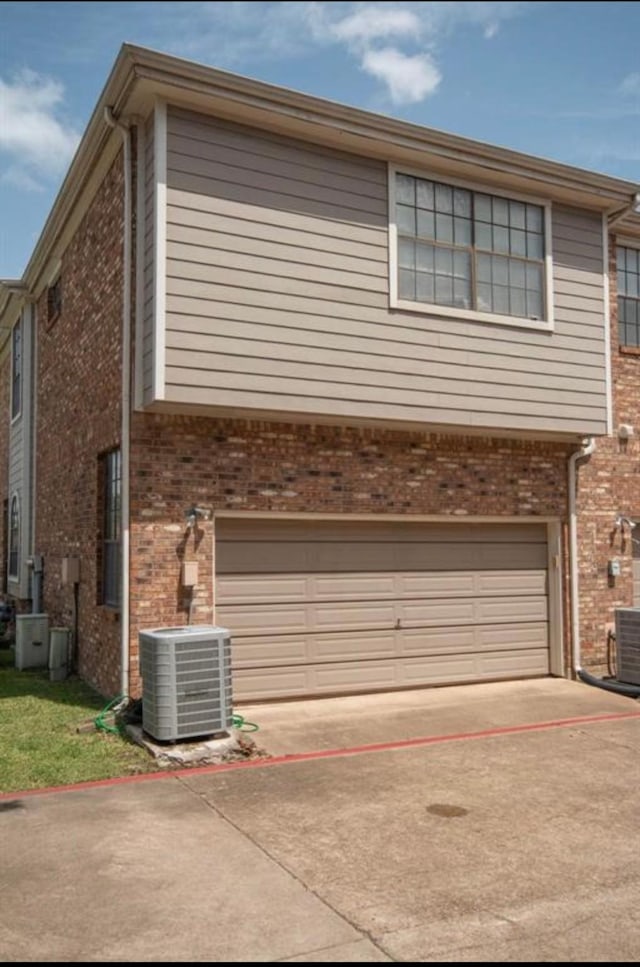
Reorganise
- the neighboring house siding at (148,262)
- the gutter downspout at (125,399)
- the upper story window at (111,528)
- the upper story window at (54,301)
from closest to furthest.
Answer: the neighboring house siding at (148,262) < the gutter downspout at (125,399) < the upper story window at (111,528) < the upper story window at (54,301)

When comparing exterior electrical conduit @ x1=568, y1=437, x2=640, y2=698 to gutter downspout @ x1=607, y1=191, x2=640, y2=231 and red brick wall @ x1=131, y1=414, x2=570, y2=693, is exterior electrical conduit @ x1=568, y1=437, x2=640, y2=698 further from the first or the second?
gutter downspout @ x1=607, y1=191, x2=640, y2=231

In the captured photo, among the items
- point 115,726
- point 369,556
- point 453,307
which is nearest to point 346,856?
point 115,726

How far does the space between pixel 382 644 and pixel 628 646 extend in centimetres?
316

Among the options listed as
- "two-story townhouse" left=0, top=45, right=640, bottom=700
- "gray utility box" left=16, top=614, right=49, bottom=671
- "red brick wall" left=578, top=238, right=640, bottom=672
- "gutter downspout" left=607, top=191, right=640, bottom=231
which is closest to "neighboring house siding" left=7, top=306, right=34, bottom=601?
"gray utility box" left=16, top=614, right=49, bottom=671

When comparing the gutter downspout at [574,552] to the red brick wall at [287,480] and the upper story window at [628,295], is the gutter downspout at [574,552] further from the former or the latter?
the upper story window at [628,295]

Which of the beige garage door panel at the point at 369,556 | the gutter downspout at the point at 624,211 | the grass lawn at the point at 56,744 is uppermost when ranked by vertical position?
the gutter downspout at the point at 624,211

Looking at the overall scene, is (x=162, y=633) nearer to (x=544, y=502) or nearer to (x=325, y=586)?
(x=325, y=586)

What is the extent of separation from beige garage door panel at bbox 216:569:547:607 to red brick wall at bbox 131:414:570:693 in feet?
1.90

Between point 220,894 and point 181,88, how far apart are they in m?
7.09

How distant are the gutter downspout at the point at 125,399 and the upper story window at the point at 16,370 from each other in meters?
8.18

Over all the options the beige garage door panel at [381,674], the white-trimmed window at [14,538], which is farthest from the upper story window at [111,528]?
the white-trimmed window at [14,538]

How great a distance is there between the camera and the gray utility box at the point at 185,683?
293 inches

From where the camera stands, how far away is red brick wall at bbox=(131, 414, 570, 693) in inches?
339

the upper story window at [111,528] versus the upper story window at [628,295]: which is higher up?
the upper story window at [628,295]
